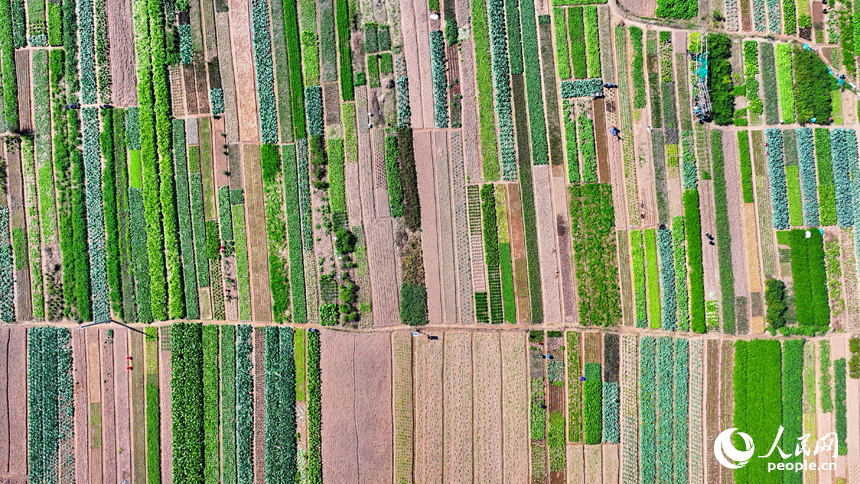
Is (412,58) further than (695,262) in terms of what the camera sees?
Yes

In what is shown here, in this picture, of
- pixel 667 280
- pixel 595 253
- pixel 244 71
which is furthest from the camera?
pixel 244 71

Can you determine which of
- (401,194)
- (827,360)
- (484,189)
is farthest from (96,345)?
(827,360)

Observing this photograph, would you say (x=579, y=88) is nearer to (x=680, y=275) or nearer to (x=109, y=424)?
(x=680, y=275)

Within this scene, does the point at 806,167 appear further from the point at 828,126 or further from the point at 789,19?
the point at 789,19

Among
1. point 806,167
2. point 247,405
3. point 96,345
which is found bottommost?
point 247,405

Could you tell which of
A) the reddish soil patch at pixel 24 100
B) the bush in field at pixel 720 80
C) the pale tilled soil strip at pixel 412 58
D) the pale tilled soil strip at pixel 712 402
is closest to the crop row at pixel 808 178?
the bush in field at pixel 720 80

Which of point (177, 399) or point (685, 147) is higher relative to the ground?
point (685, 147)

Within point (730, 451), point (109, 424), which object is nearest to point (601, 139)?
point (730, 451)
